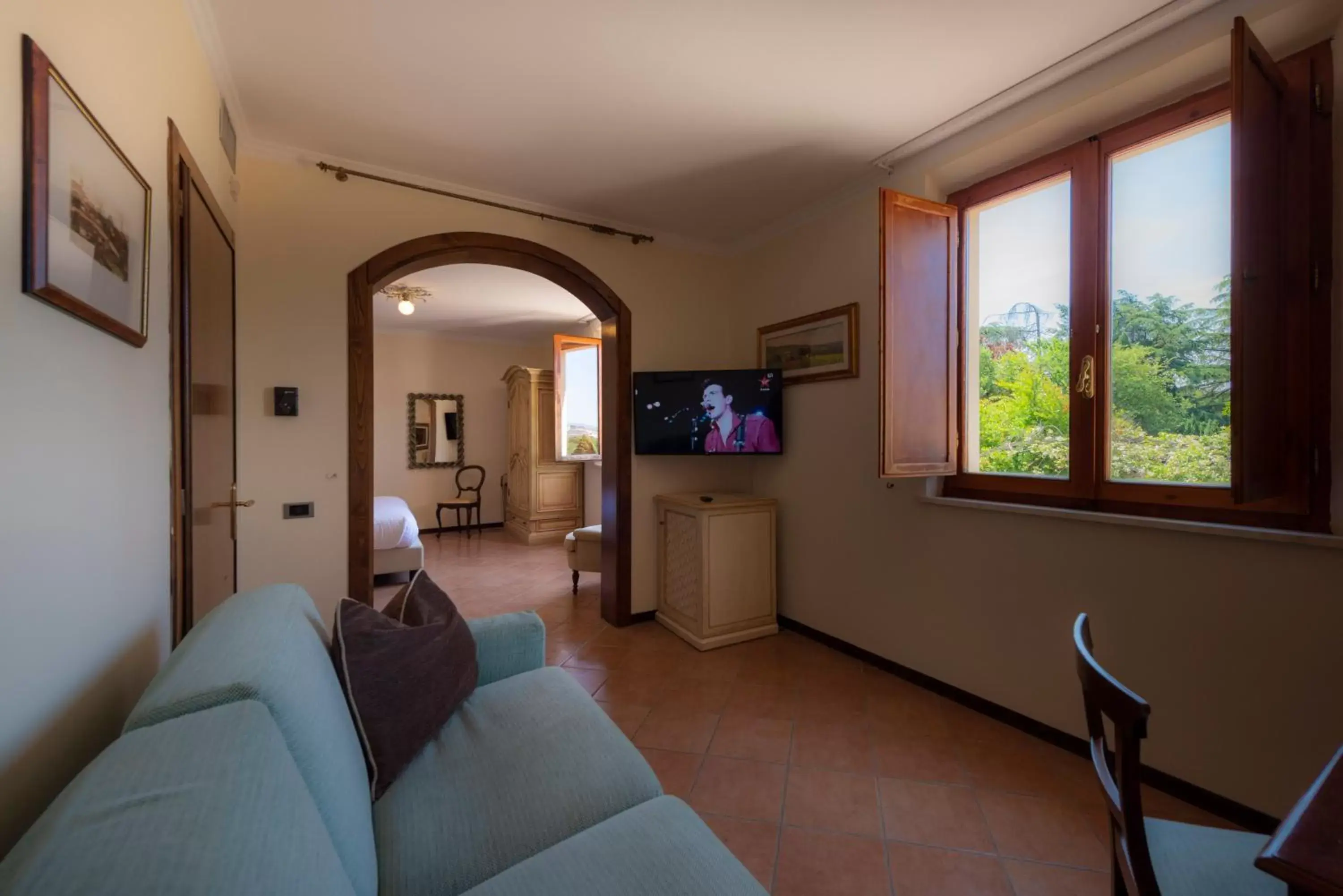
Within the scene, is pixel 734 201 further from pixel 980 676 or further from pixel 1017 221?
pixel 980 676

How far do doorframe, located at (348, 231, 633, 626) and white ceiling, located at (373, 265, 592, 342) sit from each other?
67 centimetres

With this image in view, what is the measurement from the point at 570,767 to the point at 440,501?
21.1ft

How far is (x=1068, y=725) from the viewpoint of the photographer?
2.17 meters

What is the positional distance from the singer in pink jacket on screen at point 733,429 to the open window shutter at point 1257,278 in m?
2.23

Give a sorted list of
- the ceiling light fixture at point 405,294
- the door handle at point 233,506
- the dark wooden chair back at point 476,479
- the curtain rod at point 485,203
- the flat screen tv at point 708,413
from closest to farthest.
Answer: the door handle at point 233,506 < the curtain rod at point 485,203 < the flat screen tv at point 708,413 < the ceiling light fixture at point 405,294 < the dark wooden chair back at point 476,479

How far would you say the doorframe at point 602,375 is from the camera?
273cm

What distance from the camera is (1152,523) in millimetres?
1930

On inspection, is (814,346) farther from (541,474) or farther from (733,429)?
(541,474)

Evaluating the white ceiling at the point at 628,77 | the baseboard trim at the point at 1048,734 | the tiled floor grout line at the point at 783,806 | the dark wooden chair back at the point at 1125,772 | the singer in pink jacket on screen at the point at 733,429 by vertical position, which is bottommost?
the tiled floor grout line at the point at 783,806

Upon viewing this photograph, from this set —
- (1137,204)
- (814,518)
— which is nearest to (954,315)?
(1137,204)

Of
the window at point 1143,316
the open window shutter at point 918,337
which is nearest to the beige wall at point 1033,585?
the window at point 1143,316

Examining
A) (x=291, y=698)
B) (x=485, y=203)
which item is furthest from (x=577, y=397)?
(x=291, y=698)

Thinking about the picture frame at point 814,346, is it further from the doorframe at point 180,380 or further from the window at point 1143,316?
the doorframe at point 180,380

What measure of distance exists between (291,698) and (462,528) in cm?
673
